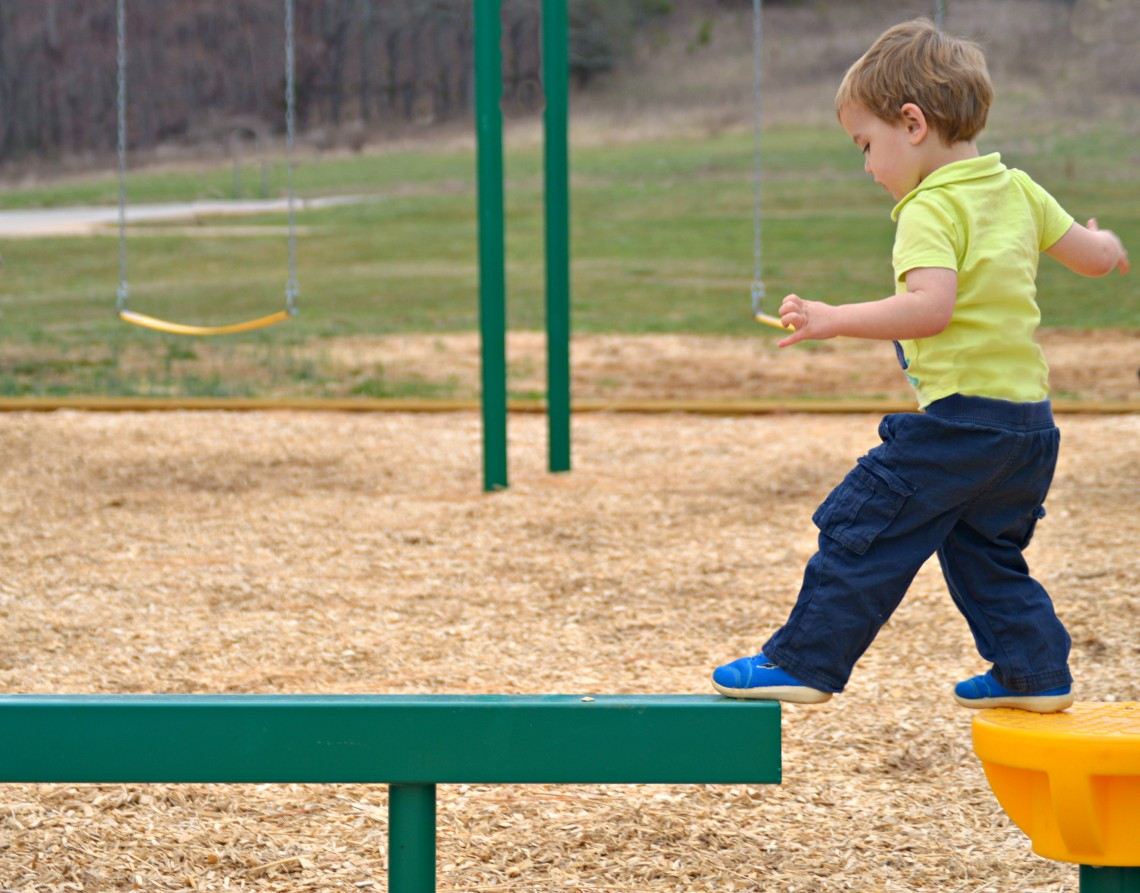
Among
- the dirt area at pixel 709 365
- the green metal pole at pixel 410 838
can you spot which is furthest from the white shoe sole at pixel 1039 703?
the dirt area at pixel 709 365

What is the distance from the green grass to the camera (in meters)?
9.58

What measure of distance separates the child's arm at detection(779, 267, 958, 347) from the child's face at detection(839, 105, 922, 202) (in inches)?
6.5

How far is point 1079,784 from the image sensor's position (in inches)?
59.0

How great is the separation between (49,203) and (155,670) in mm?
10010

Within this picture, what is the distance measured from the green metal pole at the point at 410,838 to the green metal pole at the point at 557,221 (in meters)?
A: 3.31

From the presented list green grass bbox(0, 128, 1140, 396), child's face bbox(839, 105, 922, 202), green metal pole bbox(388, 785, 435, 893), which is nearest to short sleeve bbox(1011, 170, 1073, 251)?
child's face bbox(839, 105, 922, 202)

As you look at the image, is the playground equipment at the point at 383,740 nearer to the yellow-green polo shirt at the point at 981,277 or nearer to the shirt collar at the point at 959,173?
the yellow-green polo shirt at the point at 981,277

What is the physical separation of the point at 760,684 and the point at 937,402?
Answer: 1.33ft

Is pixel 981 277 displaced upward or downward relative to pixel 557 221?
downward

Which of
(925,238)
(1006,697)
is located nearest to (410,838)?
(1006,697)

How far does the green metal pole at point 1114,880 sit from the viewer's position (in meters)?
1.54

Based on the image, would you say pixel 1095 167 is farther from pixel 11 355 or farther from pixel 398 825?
pixel 398 825

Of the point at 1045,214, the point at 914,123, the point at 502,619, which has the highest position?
the point at 914,123

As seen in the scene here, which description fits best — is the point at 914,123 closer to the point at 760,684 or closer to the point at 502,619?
the point at 760,684
